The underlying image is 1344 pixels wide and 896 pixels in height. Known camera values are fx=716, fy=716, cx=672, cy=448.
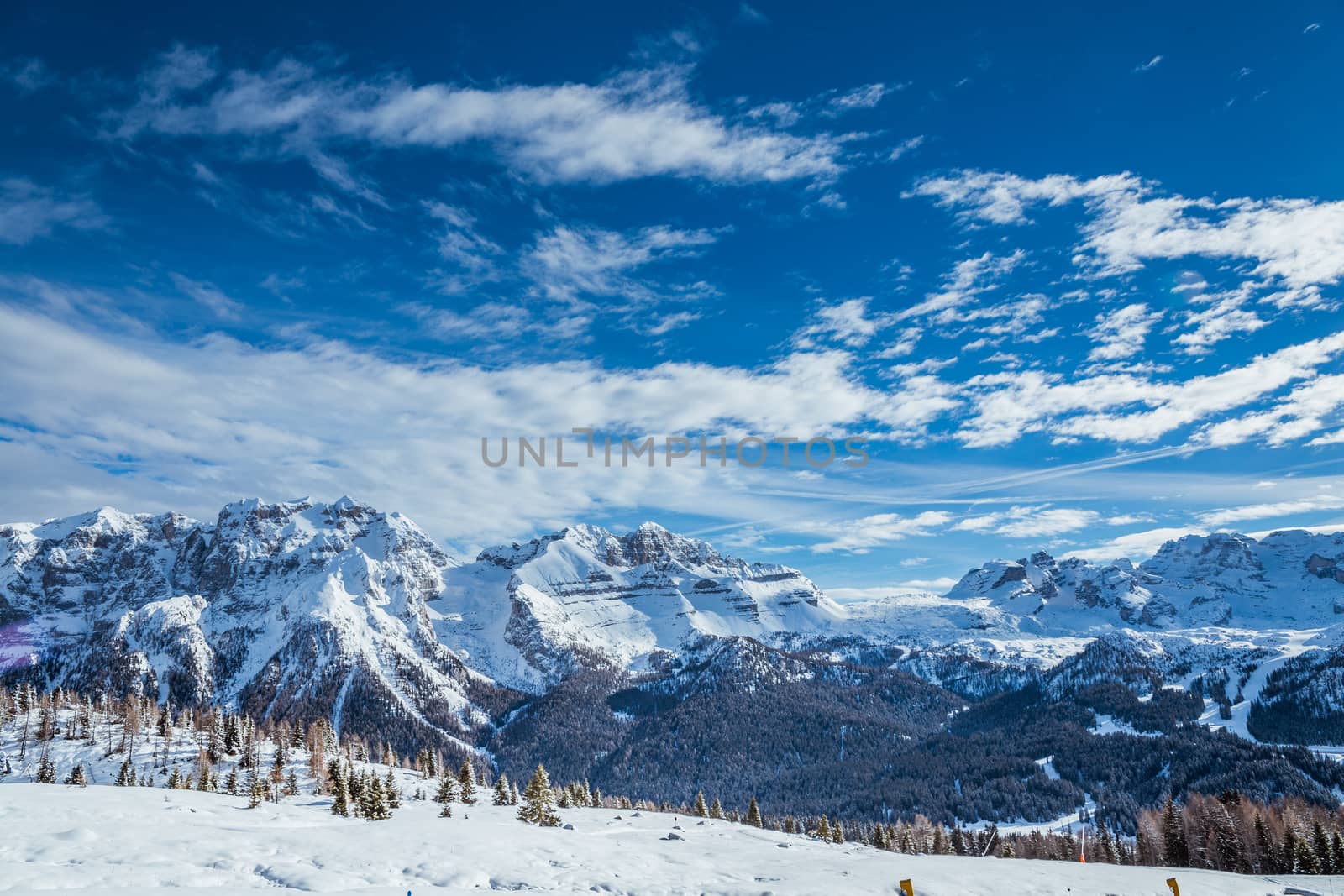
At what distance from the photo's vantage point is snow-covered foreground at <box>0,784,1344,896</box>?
34.0 meters

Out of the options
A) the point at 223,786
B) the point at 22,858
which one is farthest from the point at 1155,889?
the point at 223,786

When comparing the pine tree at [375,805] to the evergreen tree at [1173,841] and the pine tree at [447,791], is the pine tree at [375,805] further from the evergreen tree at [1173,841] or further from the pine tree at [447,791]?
the evergreen tree at [1173,841]

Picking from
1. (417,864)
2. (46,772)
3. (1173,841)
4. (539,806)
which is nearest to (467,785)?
(539,806)

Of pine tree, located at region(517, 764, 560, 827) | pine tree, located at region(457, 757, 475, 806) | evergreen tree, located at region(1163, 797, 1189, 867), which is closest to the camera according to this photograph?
evergreen tree, located at region(1163, 797, 1189, 867)

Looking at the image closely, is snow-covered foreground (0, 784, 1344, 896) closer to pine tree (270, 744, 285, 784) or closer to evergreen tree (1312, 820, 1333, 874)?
evergreen tree (1312, 820, 1333, 874)

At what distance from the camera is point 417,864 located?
135 feet

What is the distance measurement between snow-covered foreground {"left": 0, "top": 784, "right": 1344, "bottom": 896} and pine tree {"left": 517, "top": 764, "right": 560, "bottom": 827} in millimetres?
24422

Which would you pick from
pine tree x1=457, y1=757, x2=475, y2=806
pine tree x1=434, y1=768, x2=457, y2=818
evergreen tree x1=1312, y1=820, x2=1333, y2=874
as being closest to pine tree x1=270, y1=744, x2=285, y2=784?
pine tree x1=434, y1=768, x2=457, y2=818

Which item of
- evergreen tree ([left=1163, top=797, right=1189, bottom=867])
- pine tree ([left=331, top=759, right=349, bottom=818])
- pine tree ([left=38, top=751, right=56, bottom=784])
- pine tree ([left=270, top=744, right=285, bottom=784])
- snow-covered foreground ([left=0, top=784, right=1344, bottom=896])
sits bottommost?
evergreen tree ([left=1163, top=797, right=1189, bottom=867])

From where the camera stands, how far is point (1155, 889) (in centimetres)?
4447

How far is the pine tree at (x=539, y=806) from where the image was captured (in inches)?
3371

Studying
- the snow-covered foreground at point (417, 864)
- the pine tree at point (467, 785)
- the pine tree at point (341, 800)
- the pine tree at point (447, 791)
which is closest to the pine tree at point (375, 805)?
the pine tree at point (341, 800)

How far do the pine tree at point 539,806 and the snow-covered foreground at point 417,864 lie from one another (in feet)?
80.1

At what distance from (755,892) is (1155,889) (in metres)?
26.6
